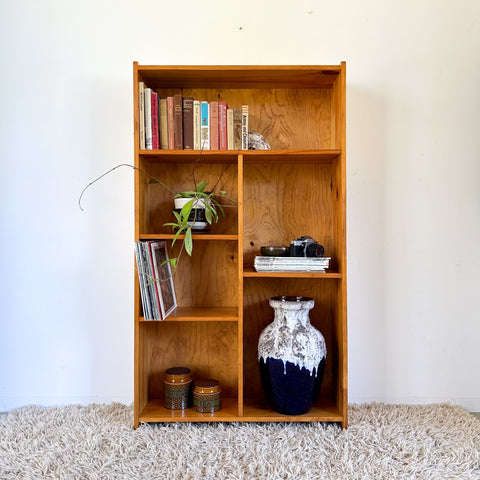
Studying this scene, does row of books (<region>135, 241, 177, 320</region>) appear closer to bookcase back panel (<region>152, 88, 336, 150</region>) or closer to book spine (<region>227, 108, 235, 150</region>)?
book spine (<region>227, 108, 235, 150</region>)

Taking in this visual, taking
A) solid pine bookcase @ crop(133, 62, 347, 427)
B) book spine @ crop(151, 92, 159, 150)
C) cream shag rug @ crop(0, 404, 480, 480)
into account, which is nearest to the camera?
cream shag rug @ crop(0, 404, 480, 480)

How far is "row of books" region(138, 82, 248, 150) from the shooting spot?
6.52 feet

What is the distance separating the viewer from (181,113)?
78.4 inches

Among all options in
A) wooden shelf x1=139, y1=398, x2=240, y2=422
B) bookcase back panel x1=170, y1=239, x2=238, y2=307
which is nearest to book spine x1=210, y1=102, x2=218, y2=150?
bookcase back panel x1=170, y1=239, x2=238, y2=307

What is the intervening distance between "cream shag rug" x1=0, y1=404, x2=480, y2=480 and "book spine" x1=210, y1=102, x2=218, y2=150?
3.96ft

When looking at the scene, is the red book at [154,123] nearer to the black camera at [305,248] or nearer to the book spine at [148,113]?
the book spine at [148,113]

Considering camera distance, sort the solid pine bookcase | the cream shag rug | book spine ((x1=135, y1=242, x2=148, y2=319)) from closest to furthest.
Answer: the cream shag rug
book spine ((x1=135, y1=242, x2=148, y2=319))
the solid pine bookcase

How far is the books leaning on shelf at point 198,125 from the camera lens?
1986 millimetres

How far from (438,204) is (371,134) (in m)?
0.47

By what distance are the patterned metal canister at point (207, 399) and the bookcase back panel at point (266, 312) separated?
246mm

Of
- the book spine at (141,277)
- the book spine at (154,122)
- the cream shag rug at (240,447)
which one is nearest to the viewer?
the cream shag rug at (240,447)

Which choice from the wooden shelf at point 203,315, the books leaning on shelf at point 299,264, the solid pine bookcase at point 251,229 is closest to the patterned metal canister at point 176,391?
the solid pine bookcase at point 251,229

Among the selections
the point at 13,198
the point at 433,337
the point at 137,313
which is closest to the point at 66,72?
the point at 13,198

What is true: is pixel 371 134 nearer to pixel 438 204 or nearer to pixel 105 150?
pixel 438 204
